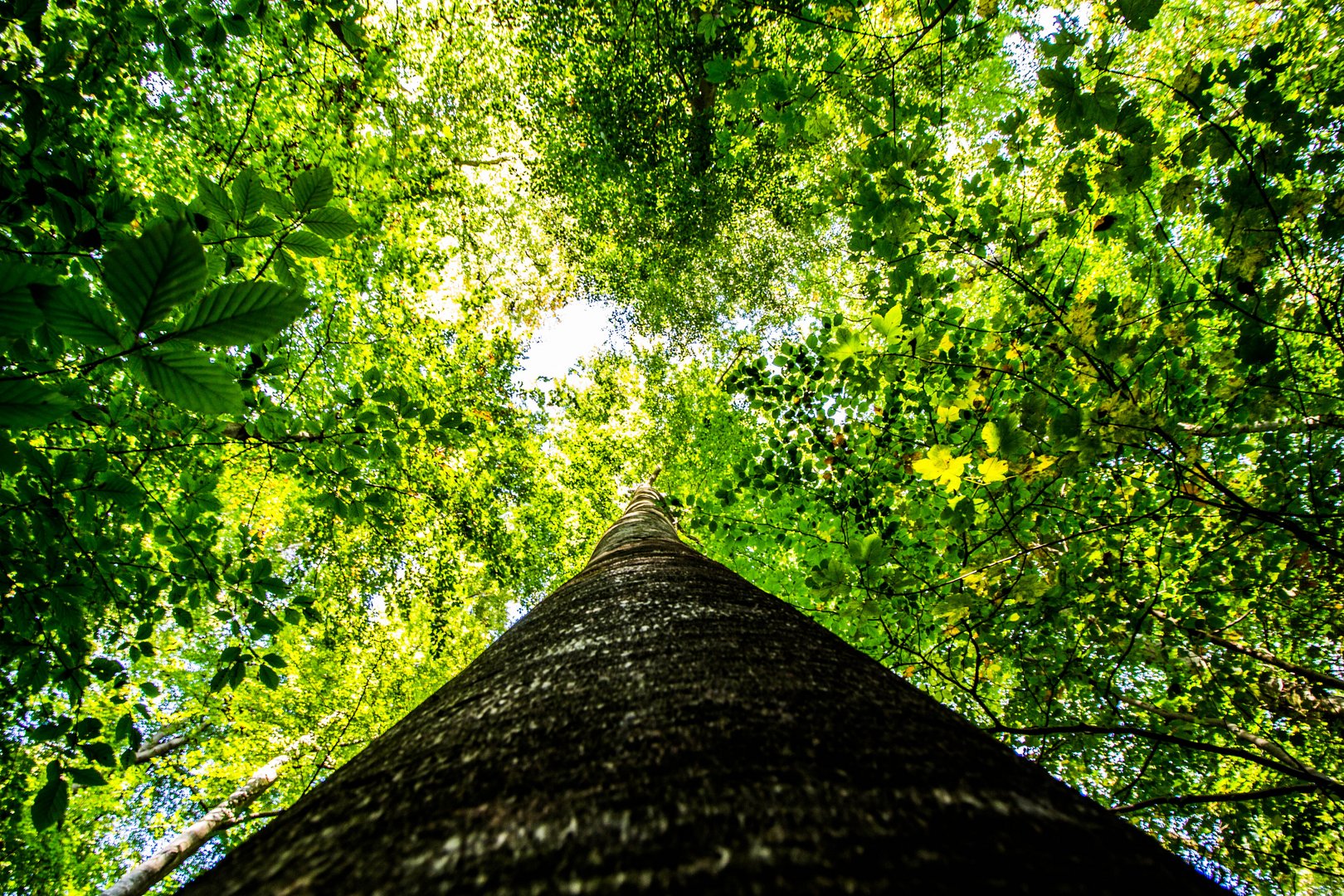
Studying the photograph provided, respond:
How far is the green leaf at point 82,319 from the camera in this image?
2.31 ft

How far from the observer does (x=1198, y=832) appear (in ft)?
20.3

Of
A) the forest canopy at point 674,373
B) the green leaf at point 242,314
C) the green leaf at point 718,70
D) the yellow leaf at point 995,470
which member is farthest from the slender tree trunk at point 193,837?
the green leaf at point 718,70

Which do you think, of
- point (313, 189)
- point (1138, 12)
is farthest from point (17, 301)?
point (1138, 12)

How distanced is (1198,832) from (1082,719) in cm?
259

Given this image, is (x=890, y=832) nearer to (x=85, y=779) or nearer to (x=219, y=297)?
(x=219, y=297)

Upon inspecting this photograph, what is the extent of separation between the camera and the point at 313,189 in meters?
1.20

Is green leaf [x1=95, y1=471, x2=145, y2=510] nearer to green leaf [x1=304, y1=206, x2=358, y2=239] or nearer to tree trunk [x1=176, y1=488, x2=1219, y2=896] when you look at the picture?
green leaf [x1=304, y1=206, x2=358, y2=239]

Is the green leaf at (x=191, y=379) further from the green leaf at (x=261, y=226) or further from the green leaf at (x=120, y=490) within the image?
the green leaf at (x=120, y=490)

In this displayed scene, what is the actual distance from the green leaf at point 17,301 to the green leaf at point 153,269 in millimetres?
151

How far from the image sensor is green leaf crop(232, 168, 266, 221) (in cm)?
107

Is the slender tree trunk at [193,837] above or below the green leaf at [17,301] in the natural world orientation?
below

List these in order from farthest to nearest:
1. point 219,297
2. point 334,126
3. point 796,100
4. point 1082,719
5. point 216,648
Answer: point 216,648
point 334,126
point 1082,719
point 796,100
point 219,297

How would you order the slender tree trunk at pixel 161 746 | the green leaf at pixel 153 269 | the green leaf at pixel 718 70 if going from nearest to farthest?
the green leaf at pixel 153 269, the green leaf at pixel 718 70, the slender tree trunk at pixel 161 746

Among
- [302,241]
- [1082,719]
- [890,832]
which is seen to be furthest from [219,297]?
[1082,719]
